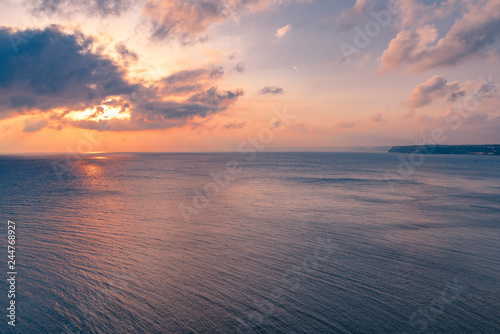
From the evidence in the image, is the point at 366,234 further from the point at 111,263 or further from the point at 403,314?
the point at 111,263

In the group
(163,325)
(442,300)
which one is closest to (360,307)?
(442,300)

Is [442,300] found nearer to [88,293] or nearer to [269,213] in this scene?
[88,293]

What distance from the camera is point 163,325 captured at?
9.68m

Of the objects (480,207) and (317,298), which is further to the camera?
(480,207)

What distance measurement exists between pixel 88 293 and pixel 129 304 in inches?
87.0

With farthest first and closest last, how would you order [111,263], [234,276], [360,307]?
1. [111,263]
2. [234,276]
3. [360,307]

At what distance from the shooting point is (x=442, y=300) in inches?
441

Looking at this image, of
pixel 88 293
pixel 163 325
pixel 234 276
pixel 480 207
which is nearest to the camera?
pixel 163 325

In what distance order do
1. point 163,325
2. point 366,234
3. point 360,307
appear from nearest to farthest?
point 163,325, point 360,307, point 366,234

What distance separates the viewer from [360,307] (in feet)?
35.1

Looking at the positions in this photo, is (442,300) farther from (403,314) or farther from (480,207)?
(480,207)

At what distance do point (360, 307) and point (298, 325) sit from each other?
267 cm

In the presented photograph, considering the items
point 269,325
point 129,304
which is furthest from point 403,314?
A: point 129,304

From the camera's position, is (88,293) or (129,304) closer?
(129,304)
